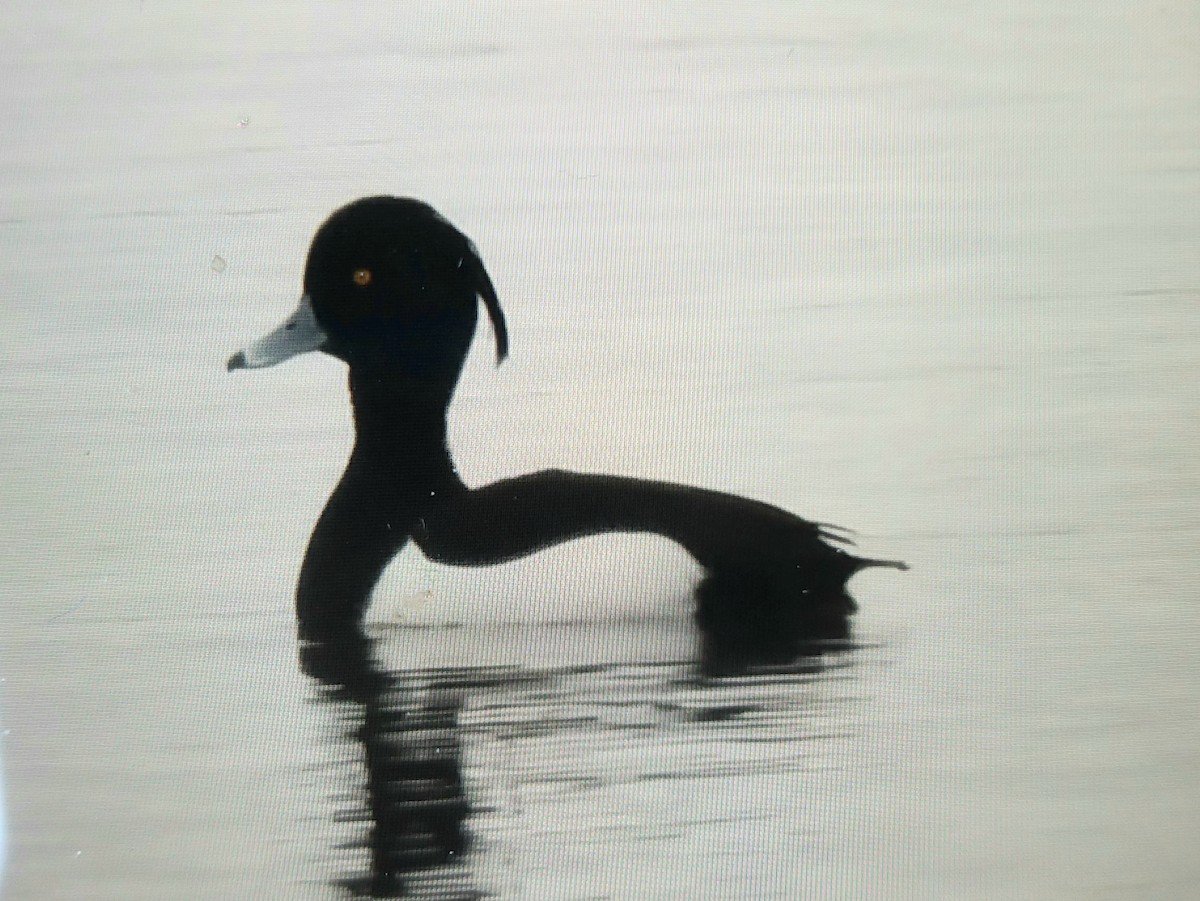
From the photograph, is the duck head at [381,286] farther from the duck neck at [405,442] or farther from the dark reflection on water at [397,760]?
the dark reflection on water at [397,760]

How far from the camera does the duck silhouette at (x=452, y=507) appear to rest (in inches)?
29.5

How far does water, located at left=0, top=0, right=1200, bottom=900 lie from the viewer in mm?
727

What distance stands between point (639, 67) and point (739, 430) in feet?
1.09

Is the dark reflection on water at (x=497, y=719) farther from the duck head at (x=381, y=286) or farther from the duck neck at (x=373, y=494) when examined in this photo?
the duck head at (x=381, y=286)

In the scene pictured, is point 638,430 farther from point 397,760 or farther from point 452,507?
point 397,760

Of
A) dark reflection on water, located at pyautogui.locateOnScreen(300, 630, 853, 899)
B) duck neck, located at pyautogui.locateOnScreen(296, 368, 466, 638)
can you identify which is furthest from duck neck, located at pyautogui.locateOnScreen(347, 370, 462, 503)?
dark reflection on water, located at pyautogui.locateOnScreen(300, 630, 853, 899)

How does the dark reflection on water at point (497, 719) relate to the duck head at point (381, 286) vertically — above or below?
below

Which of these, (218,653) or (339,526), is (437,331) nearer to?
(339,526)

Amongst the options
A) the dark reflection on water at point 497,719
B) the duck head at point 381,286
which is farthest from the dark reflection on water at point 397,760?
the duck head at point 381,286

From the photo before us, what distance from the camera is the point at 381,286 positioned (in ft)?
2.57

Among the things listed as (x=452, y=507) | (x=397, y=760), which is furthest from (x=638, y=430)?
(x=397, y=760)

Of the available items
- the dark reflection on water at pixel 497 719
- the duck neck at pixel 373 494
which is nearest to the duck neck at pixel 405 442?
the duck neck at pixel 373 494

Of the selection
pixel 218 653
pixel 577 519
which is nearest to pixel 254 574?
pixel 218 653

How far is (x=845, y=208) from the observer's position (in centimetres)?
78
